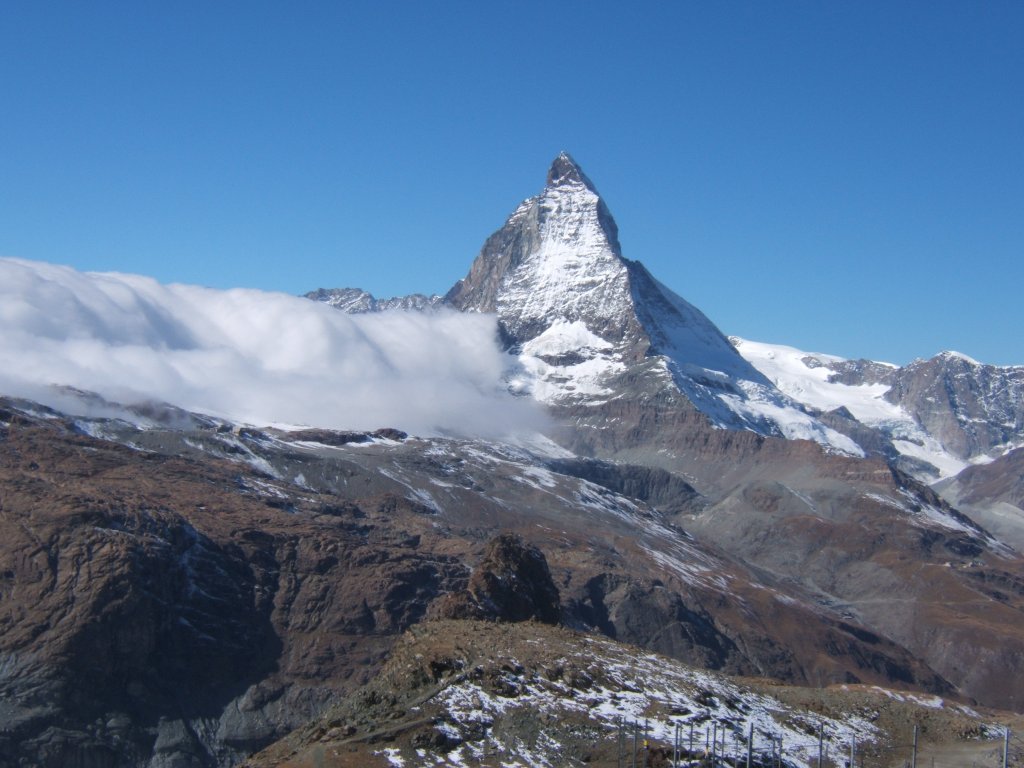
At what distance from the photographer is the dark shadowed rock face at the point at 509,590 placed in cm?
9865

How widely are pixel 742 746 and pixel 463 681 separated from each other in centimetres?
1364

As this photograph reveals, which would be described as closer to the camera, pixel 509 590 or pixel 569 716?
pixel 569 716

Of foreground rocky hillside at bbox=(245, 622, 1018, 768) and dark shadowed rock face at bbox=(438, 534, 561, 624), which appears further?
dark shadowed rock face at bbox=(438, 534, 561, 624)

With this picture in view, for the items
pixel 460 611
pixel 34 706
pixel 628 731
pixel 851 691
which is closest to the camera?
pixel 628 731

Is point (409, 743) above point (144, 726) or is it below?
above

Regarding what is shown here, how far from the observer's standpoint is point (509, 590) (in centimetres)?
10594

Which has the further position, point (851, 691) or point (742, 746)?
point (851, 691)

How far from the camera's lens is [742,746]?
2559 inches

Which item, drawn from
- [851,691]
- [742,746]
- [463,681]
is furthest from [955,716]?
[463,681]

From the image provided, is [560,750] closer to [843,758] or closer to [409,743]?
[409,743]

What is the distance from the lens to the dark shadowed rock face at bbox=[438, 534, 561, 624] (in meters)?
98.7

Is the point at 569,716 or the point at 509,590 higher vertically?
the point at 509,590

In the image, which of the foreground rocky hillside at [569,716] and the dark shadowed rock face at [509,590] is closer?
the foreground rocky hillside at [569,716]

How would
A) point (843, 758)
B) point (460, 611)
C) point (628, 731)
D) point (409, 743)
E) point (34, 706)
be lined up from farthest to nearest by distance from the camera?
point (34, 706)
point (460, 611)
point (843, 758)
point (628, 731)
point (409, 743)
